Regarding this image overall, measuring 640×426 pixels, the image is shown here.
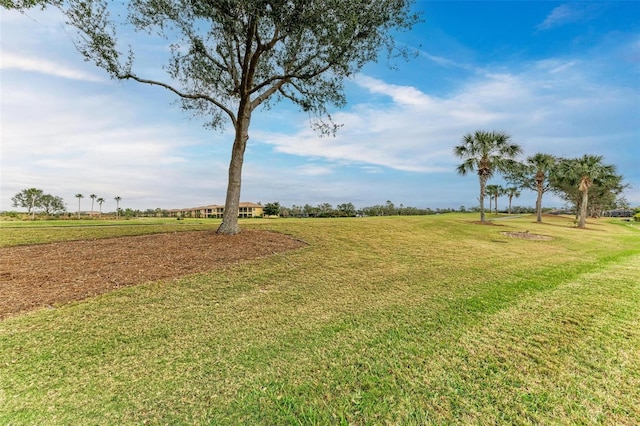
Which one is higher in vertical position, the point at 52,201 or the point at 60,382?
the point at 52,201

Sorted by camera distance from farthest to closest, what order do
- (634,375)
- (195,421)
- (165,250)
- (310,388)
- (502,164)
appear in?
(502,164) < (165,250) < (634,375) < (310,388) < (195,421)

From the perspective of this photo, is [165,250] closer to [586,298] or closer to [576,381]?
[576,381]

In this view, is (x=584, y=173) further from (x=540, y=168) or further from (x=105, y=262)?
(x=105, y=262)

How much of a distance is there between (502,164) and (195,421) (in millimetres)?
28276

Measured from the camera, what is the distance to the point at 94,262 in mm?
6391

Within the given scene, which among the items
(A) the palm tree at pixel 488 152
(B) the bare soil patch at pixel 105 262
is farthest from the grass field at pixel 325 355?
(A) the palm tree at pixel 488 152

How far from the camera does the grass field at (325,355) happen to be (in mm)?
2359

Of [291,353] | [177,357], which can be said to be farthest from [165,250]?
[291,353]

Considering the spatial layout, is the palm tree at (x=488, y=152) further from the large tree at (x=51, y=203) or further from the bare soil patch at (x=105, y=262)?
the large tree at (x=51, y=203)

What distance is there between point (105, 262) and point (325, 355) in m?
6.08

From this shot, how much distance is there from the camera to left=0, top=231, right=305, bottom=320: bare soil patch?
477 centimetres

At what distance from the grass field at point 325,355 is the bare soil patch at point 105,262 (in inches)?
23.9

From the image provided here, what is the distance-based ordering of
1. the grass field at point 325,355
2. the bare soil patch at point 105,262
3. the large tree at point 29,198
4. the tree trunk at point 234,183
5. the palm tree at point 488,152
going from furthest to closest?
the large tree at point 29,198 < the palm tree at point 488,152 < the tree trunk at point 234,183 < the bare soil patch at point 105,262 < the grass field at point 325,355

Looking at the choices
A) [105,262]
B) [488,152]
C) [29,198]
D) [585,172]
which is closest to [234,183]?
[105,262]
